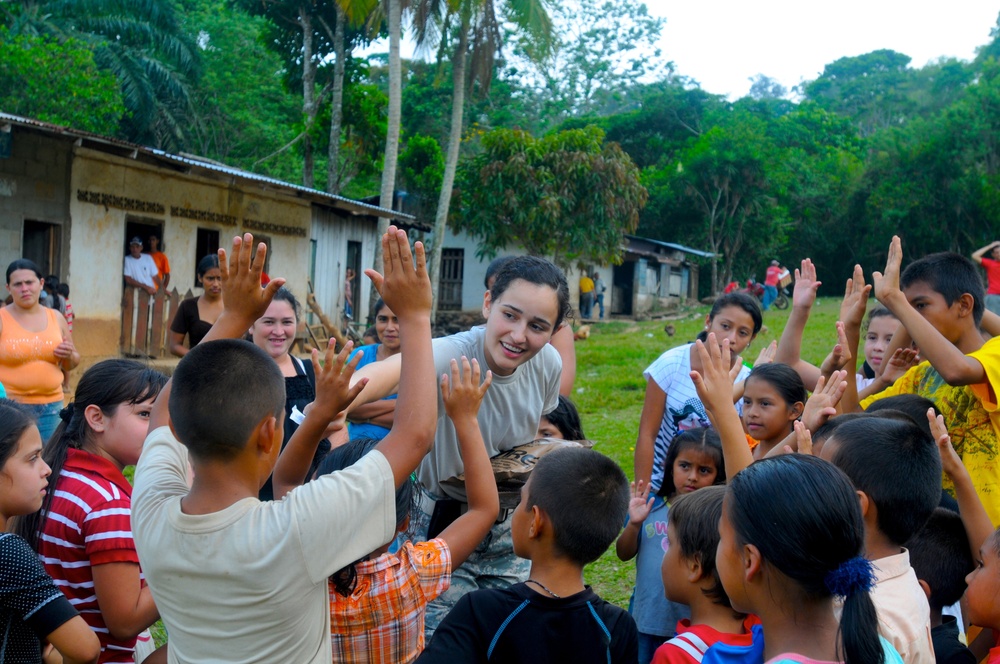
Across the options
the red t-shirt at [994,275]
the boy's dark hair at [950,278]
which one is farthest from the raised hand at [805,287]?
the red t-shirt at [994,275]

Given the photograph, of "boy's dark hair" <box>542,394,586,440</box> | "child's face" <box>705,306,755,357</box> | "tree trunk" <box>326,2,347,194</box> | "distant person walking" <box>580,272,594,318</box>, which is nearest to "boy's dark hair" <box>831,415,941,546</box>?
"child's face" <box>705,306,755,357</box>

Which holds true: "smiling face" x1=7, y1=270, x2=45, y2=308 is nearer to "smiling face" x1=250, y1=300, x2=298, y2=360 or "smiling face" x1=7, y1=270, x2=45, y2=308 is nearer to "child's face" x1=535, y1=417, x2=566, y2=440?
"smiling face" x1=250, y1=300, x2=298, y2=360

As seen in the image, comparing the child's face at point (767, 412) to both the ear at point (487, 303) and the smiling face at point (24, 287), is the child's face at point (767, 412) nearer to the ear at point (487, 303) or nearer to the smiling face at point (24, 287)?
the ear at point (487, 303)

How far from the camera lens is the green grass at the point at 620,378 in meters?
5.39

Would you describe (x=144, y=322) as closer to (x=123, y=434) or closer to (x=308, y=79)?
(x=308, y=79)

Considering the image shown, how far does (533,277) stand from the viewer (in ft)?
9.85

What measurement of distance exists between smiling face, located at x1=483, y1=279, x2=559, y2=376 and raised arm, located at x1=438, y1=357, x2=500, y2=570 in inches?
23.0

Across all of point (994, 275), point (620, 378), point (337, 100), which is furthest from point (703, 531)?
point (337, 100)

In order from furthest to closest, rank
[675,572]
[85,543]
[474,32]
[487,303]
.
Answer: [474,32] → [487,303] → [675,572] → [85,543]

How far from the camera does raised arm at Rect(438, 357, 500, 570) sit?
229 cm

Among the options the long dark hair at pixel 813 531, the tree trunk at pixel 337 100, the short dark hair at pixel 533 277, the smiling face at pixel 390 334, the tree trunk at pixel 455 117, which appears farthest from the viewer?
the tree trunk at pixel 337 100

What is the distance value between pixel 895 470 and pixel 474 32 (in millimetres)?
17469

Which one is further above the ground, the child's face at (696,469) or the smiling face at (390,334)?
the smiling face at (390,334)

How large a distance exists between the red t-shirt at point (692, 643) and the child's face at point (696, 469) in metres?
1.23
